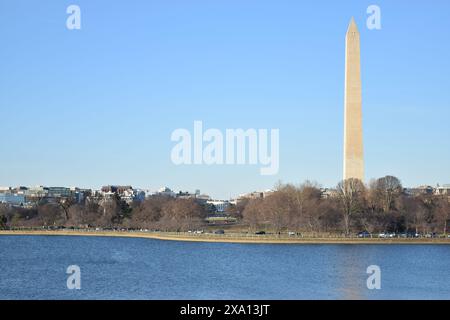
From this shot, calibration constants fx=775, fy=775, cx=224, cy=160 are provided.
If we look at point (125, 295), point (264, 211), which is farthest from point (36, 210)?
point (125, 295)

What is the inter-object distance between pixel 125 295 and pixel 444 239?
40.7m

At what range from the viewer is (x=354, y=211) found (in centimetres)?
6800

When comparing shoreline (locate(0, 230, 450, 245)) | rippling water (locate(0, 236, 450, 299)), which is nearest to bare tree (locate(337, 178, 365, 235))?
shoreline (locate(0, 230, 450, 245))

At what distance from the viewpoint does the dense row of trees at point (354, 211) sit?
6725 centimetres

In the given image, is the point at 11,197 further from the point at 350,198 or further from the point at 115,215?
the point at 350,198

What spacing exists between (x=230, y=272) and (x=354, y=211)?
3107 cm

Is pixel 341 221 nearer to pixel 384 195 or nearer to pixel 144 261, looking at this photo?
pixel 384 195

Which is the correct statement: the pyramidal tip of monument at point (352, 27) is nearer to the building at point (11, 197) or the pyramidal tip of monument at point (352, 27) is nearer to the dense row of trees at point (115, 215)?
the dense row of trees at point (115, 215)

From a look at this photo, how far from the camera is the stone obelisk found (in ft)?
206

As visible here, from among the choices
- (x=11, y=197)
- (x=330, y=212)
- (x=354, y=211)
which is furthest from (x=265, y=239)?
(x=11, y=197)

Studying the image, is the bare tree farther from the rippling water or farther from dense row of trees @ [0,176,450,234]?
the rippling water

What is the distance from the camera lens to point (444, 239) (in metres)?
64.1

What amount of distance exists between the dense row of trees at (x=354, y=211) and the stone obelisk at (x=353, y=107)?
2078 millimetres

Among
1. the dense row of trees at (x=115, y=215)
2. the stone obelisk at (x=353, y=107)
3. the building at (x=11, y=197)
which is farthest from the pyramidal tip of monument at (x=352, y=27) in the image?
the building at (x=11, y=197)
